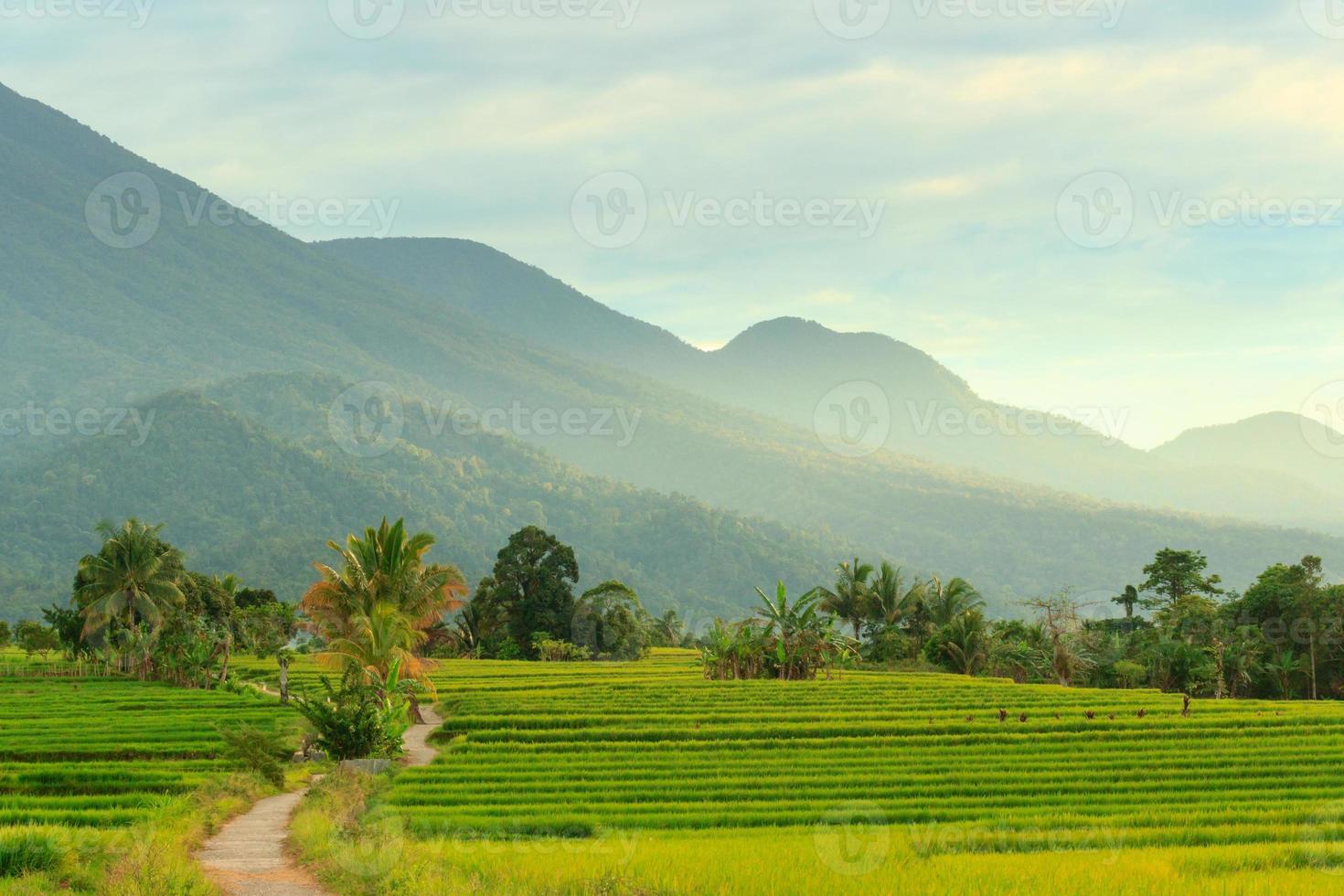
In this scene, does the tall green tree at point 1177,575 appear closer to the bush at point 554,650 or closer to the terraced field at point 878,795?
the terraced field at point 878,795

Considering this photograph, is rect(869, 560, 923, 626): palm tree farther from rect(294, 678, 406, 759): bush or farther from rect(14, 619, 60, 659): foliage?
rect(14, 619, 60, 659): foliage

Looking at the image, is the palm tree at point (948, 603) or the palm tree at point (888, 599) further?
the palm tree at point (888, 599)

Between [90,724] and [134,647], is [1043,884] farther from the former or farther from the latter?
[134,647]

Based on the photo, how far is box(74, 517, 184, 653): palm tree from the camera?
65.5 meters

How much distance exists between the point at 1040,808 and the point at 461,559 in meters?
169

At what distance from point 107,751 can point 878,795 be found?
71.2 ft

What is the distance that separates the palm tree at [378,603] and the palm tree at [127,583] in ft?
95.0

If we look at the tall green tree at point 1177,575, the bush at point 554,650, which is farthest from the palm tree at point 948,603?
the bush at point 554,650

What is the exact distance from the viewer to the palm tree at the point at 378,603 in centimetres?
3962

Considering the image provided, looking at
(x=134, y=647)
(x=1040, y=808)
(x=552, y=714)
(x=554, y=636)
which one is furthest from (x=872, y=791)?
(x=554, y=636)

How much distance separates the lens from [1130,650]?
65062mm

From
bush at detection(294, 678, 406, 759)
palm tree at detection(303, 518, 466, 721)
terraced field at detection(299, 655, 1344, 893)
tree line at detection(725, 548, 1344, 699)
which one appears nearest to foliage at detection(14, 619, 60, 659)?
tree line at detection(725, 548, 1344, 699)

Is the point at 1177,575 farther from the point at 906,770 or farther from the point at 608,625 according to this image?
the point at 906,770

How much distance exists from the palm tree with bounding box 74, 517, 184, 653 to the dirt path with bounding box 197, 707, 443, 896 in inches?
1786
